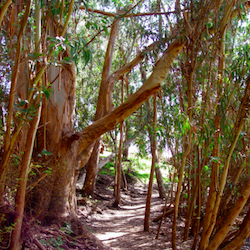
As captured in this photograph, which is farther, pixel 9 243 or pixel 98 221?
pixel 98 221

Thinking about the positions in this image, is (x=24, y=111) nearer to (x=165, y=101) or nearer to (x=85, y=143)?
(x=85, y=143)

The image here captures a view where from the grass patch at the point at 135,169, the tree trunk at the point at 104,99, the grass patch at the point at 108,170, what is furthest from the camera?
the grass patch at the point at 135,169

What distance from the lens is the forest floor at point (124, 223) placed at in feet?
19.7

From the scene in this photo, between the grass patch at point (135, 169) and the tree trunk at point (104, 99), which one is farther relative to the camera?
the grass patch at point (135, 169)

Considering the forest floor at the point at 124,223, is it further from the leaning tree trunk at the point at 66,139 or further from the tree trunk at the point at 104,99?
the leaning tree trunk at the point at 66,139

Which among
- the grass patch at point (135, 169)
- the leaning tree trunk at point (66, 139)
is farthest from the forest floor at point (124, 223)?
the grass patch at point (135, 169)

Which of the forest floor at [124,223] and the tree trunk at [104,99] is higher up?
the tree trunk at [104,99]

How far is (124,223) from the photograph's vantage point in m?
7.79

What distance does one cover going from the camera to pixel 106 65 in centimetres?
786

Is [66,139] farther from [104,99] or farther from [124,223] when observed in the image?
[124,223]

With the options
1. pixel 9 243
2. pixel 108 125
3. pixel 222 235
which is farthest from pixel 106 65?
pixel 9 243

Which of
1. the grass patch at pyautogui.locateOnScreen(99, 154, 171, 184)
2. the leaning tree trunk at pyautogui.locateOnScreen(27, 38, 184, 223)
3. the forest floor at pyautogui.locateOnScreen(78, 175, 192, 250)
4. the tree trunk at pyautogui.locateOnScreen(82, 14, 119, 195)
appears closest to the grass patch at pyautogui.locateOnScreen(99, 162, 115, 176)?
the grass patch at pyautogui.locateOnScreen(99, 154, 171, 184)

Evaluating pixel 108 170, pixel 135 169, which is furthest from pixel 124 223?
pixel 135 169

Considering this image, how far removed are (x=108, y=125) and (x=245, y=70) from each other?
245 centimetres
